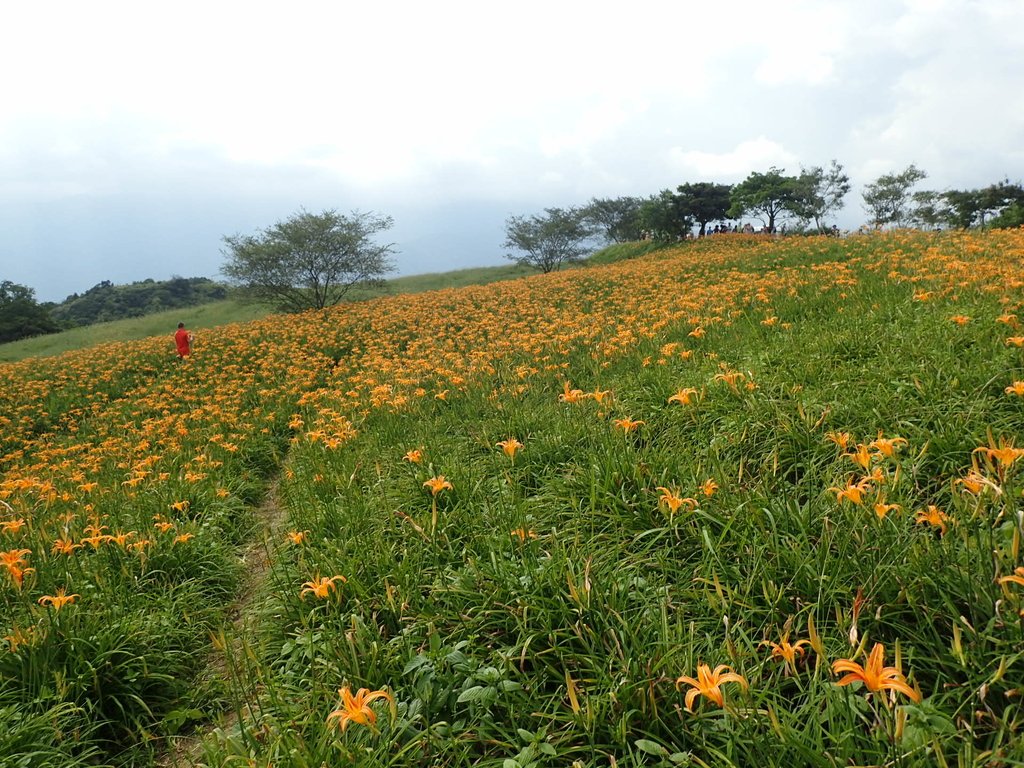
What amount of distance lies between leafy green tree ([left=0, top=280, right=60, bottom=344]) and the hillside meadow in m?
40.4

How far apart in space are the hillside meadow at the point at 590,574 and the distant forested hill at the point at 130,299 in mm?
51539

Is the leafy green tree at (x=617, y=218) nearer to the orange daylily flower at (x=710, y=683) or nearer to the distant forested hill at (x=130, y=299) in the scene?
the distant forested hill at (x=130, y=299)

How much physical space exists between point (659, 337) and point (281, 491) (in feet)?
17.3

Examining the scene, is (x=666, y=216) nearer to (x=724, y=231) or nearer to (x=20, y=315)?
(x=724, y=231)

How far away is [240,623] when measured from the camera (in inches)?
138

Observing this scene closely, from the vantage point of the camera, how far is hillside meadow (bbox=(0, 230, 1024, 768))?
1896 mm

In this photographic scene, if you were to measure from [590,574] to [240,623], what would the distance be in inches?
98.3

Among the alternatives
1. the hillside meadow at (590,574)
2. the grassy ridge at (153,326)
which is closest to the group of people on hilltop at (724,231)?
the grassy ridge at (153,326)

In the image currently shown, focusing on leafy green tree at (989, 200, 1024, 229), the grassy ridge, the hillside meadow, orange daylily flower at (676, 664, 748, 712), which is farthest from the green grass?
leafy green tree at (989, 200, 1024, 229)

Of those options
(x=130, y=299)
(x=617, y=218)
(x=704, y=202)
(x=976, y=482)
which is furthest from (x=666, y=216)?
(x=130, y=299)

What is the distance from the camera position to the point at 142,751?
8.50 ft

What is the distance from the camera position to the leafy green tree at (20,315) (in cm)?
3491

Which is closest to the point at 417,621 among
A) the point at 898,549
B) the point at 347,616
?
the point at 347,616

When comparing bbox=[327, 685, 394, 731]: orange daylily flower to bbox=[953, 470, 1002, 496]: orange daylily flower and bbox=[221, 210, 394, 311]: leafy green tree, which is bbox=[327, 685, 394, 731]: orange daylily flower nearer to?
bbox=[953, 470, 1002, 496]: orange daylily flower
